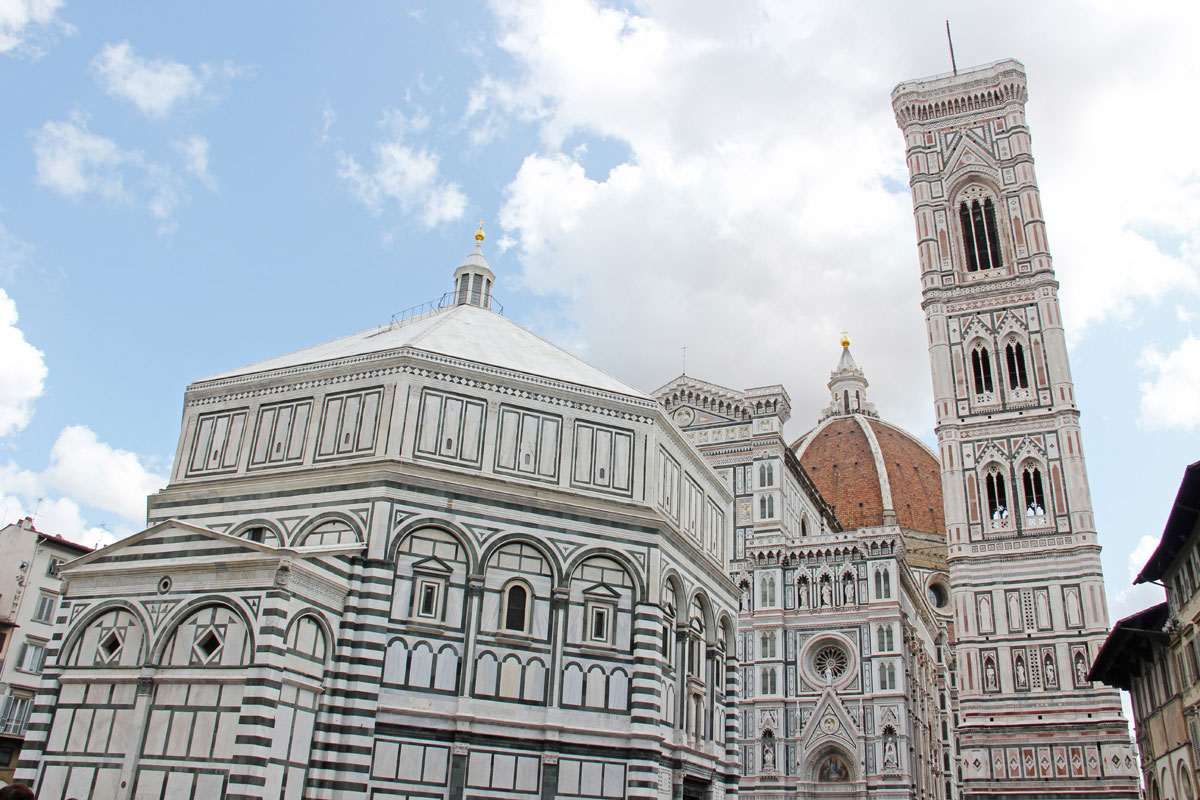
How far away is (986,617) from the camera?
43844mm

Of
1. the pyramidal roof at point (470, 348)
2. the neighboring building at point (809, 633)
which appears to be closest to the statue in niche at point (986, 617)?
the neighboring building at point (809, 633)

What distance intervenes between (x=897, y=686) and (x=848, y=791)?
15.8 ft

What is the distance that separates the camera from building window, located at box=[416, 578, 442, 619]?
20797 mm

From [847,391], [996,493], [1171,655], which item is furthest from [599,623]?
[847,391]

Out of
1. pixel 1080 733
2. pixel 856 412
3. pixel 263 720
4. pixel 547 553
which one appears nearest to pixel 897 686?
pixel 1080 733

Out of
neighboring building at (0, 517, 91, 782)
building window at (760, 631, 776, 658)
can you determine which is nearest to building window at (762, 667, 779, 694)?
building window at (760, 631, 776, 658)

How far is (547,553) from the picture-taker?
2203 centimetres

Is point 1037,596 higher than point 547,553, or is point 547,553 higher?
point 1037,596

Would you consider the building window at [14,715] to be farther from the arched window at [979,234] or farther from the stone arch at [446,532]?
the arched window at [979,234]

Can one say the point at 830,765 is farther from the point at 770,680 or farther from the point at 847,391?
the point at 847,391

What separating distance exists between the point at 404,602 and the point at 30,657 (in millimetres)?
21803

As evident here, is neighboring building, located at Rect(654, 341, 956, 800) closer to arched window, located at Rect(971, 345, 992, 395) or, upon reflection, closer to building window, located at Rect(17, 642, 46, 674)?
arched window, located at Rect(971, 345, 992, 395)

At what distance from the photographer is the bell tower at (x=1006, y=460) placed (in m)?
41.2

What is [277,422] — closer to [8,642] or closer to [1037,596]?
[8,642]
